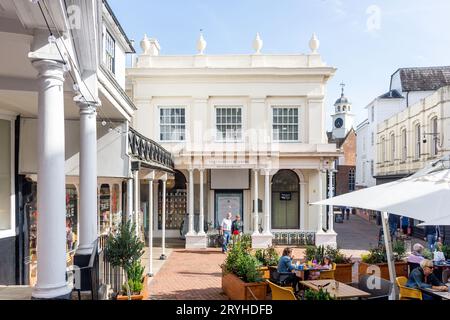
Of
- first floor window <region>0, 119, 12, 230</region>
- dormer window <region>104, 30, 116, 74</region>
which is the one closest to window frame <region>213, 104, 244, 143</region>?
dormer window <region>104, 30, 116, 74</region>

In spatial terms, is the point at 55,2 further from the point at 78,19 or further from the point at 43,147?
the point at 43,147

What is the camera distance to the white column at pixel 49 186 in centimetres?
419

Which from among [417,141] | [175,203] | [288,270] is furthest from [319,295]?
[417,141]

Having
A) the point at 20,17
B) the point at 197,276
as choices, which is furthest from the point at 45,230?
the point at 197,276

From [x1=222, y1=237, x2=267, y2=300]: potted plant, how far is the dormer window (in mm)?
5548

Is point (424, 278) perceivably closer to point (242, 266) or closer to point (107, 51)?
point (242, 266)

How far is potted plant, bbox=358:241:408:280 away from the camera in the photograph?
33.4ft

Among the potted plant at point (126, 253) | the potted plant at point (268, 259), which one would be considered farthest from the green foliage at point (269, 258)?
the potted plant at point (126, 253)

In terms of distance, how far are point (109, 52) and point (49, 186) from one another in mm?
6677

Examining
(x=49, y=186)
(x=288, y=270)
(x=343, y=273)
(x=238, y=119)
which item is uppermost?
(x=238, y=119)

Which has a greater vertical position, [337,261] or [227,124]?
[227,124]

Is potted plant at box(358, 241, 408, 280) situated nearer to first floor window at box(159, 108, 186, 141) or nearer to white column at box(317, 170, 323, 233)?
white column at box(317, 170, 323, 233)

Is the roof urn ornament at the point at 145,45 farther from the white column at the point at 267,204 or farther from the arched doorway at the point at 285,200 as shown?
the arched doorway at the point at 285,200

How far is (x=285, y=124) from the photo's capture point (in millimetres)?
18922
